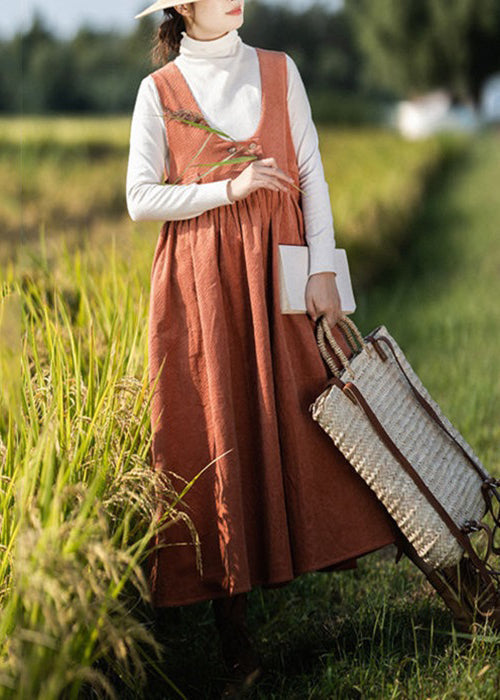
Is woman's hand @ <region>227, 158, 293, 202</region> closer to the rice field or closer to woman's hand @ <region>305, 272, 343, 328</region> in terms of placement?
woman's hand @ <region>305, 272, 343, 328</region>

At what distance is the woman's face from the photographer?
7.55ft

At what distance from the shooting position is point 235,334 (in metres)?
2.33

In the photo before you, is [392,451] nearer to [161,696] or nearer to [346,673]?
[346,673]

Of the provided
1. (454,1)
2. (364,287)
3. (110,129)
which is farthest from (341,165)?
(454,1)

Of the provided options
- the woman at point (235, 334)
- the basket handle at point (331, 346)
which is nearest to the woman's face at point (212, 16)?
the woman at point (235, 334)

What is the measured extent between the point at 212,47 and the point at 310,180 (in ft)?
1.26

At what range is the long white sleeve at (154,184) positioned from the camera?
2.27 meters

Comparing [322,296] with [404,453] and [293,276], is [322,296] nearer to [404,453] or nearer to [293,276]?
[293,276]

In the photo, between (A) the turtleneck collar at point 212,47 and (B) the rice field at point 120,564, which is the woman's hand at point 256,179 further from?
(B) the rice field at point 120,564

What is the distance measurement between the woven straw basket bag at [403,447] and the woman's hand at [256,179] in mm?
358

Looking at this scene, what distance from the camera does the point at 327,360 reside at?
2.38 m

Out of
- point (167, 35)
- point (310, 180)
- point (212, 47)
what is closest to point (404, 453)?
point (310, 180)

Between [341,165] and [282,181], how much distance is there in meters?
10.9

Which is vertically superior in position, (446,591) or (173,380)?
(173,380)
